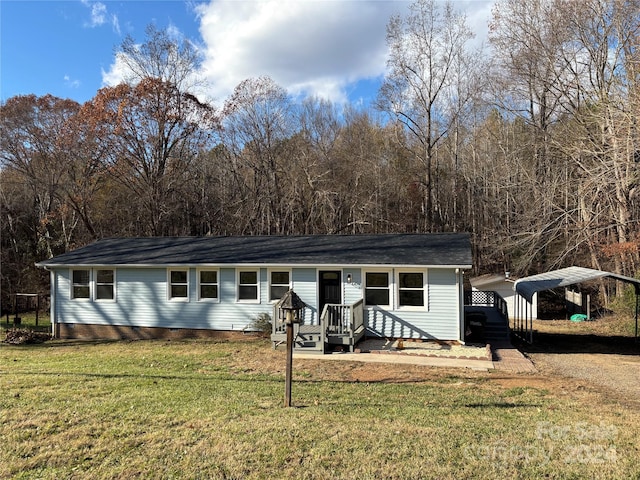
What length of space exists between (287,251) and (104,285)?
670 centimetres

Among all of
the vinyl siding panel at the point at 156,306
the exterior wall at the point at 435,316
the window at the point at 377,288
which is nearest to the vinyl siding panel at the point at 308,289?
the vinyl siding panel at the point at 156,306

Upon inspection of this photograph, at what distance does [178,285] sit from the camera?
582 inches

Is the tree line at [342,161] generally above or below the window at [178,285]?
above

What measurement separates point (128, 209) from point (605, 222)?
84.6ft

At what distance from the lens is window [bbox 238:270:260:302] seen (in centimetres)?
1416

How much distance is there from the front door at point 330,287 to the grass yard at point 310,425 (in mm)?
4113

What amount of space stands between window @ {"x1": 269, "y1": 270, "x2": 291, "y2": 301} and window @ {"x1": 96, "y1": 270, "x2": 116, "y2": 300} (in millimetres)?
5935

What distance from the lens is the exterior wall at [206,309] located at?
12.5 m

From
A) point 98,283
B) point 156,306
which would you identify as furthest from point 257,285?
point 98,283

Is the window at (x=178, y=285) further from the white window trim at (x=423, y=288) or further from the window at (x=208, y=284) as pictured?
the white window trim at (x=423, y=288)

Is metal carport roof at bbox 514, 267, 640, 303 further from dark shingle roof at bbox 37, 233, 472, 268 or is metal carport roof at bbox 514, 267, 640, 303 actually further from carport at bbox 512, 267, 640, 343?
dark shingle roof at bbox 37, 233, 472, 268

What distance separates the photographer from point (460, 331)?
40.4 feet

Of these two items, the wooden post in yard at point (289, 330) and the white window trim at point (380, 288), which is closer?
the wooden post in yard at point (289, 330)

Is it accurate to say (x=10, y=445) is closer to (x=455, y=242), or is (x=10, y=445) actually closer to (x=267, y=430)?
(x=267, y=430)
